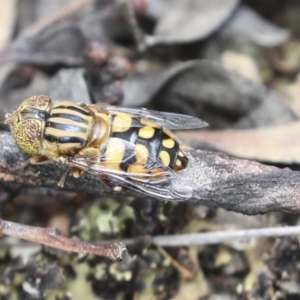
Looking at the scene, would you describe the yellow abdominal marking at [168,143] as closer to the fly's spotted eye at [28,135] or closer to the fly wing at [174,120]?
the fly wing at [174,120]

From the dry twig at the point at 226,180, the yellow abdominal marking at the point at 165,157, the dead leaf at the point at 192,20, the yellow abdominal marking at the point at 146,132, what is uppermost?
the dead leaf at the point at 192,20

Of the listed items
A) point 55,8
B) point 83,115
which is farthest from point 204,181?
point 55,8

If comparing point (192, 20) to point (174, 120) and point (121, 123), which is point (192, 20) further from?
point (121, 123)

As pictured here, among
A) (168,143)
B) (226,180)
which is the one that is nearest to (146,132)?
(168,143)

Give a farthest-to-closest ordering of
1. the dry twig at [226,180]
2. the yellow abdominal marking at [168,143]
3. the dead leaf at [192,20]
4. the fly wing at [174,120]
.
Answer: the dead leaf at [192,20]
the fly wing at [174,120]
the yellow abdominal marking at [168,143]
the dry twig at [226,180]

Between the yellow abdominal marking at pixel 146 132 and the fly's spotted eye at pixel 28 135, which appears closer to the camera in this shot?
the fly's spotted eye at pixel 28 135

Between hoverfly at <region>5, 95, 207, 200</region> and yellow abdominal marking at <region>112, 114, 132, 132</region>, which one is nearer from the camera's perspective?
hoverfly at <region>5, 95, 207, 200</region>

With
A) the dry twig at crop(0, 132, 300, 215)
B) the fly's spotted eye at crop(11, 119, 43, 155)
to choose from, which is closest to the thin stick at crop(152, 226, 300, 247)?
the dry twig at crop(0, 132, 300, 215)

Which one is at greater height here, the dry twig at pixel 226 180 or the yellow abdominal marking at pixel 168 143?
the yellow abdominal marking at pixel 168 143

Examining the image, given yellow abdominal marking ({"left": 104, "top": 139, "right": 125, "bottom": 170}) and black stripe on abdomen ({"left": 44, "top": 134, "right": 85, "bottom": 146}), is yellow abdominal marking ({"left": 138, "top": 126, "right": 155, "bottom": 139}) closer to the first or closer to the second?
yellow abdominal marking ({"left": 104, "top": 139, "right": 125, "bottom": 170})

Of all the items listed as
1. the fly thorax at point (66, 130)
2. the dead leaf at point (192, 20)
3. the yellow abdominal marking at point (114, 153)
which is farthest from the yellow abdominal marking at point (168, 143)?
the dead leaf at point (192, 20)
